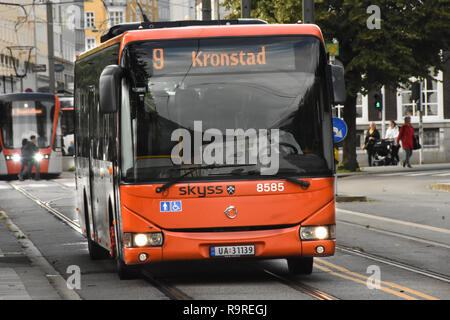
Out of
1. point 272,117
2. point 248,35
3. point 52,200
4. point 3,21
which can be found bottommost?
point 52,200

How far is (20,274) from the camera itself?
13219 millimetres

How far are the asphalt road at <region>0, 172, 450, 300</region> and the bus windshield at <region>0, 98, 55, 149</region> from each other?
1998 cm

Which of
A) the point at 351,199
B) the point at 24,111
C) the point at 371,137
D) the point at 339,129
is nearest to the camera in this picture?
the point at 339,129

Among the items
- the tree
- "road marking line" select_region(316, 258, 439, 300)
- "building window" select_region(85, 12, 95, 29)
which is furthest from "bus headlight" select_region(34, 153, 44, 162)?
"building window" select_region(85, 12, 95, 29)

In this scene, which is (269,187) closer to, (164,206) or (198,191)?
(198,191)

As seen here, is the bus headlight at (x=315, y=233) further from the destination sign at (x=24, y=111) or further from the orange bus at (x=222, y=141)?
the destination sign at (x=24, y=111)

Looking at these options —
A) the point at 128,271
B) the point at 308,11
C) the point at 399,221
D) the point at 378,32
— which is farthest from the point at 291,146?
the point at 378,32

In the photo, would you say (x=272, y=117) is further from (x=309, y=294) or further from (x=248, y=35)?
(x=309, y=294)

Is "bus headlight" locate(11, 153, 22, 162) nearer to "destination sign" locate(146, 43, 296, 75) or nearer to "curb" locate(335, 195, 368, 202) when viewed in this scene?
"curb" locate(335, 195, 368, 202)

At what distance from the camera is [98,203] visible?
14.0 metres

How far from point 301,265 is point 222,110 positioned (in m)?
2.04

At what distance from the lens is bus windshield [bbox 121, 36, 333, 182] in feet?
Answer: 37.7
